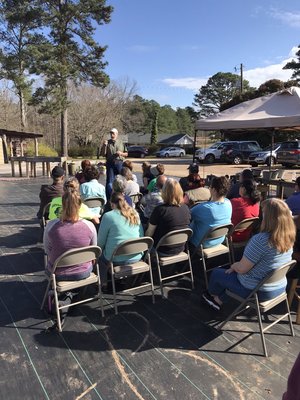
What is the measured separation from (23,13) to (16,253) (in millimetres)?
22787

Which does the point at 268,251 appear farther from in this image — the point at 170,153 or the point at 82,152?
the point at 170,153

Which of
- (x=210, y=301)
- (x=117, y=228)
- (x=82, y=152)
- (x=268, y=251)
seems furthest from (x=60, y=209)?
(x=82, y=152)

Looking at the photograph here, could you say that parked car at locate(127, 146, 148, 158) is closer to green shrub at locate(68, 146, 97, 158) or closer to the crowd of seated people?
green shrub at locate(68, 146, 97, 158)

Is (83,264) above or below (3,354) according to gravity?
above

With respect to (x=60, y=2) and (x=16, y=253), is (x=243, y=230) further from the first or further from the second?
(x=60, y=2)

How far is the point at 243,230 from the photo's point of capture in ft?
14.3

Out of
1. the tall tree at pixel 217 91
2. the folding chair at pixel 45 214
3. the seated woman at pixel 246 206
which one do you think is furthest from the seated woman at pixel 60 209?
the tall tree at pixel 217 91

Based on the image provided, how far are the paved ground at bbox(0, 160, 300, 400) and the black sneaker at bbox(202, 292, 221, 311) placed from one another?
0.08m

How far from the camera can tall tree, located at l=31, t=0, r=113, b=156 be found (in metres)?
21.1

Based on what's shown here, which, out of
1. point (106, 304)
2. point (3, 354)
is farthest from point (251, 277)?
point (3, 354)

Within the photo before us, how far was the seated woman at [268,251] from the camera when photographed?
273 centimetres

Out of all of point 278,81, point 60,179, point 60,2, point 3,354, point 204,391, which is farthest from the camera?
point 278,81

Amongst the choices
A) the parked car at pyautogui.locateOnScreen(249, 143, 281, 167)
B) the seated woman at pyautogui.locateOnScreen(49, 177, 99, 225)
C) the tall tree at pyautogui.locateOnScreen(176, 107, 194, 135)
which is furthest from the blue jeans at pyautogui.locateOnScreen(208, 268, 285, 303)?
the tall tree at pyautogui.locateOnScreen(176, 107, 194, 135)

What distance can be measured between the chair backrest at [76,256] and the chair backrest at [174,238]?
0.76 m
